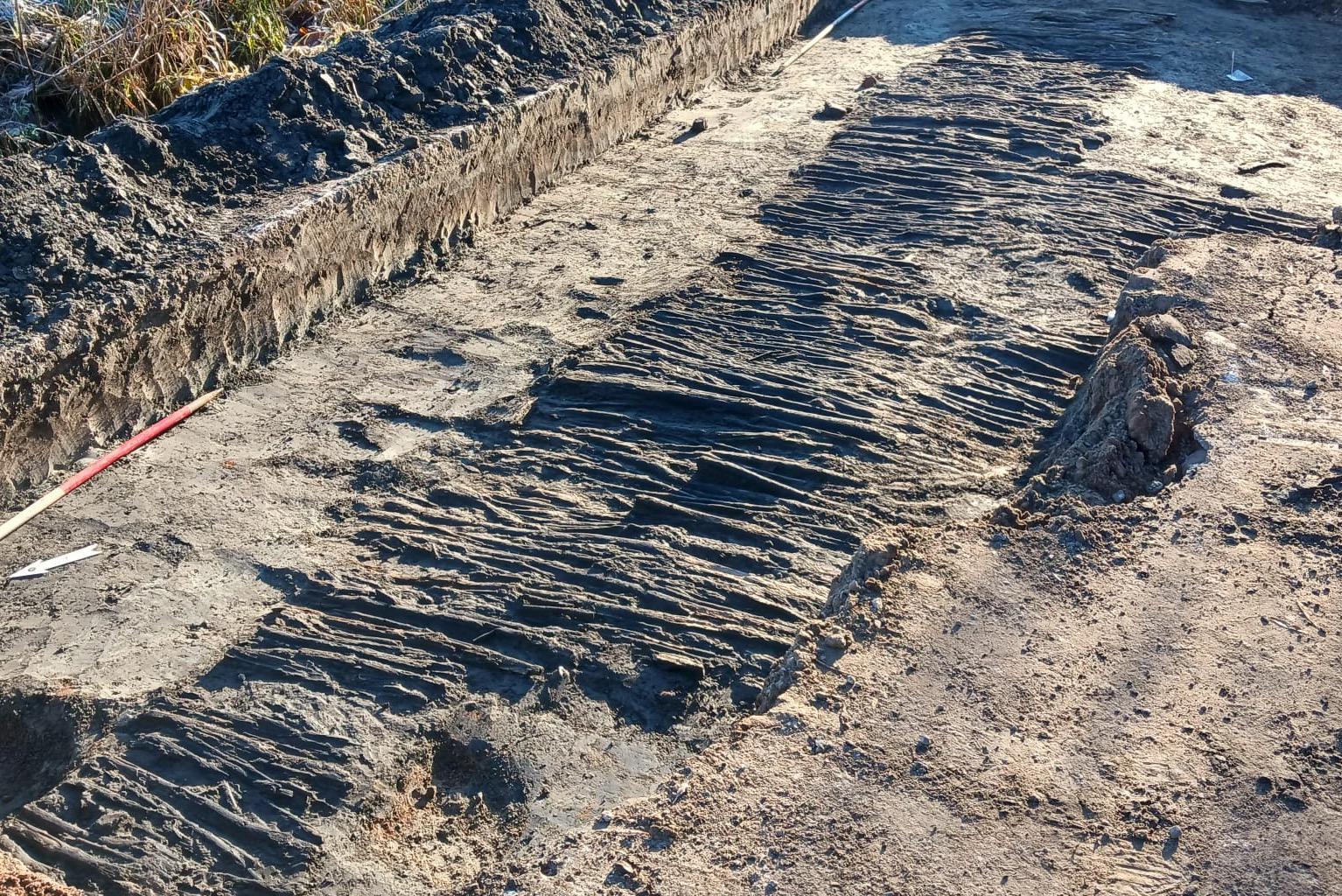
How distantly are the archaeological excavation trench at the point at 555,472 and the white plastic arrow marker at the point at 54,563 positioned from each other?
0.55 meters

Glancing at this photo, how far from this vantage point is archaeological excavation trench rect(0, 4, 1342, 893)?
3.33 metres

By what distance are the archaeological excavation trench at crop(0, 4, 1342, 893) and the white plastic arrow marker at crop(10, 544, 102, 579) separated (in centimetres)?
55

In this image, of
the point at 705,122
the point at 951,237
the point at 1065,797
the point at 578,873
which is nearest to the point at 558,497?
the point at 578,873

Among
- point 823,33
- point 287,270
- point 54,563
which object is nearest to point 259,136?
point 287,270

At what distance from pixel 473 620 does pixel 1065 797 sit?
1.98 metres

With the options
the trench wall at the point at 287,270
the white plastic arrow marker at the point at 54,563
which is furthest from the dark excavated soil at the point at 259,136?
the white plastic arrow marker at the point at 54,563

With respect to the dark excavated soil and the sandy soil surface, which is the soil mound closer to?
the sandy soil surface

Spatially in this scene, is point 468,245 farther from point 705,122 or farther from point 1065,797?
point 1065,797

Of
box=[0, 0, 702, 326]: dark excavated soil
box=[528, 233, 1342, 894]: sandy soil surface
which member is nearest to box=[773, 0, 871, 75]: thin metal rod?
box=[0, 0, 702, 326]: dark excavated soil

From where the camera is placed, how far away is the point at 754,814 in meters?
2.94

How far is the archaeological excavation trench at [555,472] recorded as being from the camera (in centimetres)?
A: 333

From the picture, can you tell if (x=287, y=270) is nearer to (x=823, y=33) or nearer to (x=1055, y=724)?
(x=1055, y=724)

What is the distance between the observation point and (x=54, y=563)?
A: 4.21 metres

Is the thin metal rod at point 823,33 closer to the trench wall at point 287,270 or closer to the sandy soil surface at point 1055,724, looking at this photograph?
the trench wall at point 287,270
